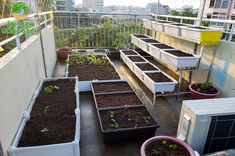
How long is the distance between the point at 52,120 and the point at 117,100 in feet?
3.44

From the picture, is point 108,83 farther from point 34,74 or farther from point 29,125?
point 29,125

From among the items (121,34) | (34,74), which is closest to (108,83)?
(34,74)

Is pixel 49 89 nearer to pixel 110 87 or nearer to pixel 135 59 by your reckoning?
pixel 110 87

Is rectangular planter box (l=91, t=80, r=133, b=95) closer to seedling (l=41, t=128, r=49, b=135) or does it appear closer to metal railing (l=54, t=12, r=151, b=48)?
seedling (l=41, t=128, r=49, b=135)

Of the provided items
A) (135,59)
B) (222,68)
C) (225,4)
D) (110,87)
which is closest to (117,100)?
(110,87)

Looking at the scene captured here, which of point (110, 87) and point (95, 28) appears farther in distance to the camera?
point (95, 28)

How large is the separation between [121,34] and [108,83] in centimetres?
301

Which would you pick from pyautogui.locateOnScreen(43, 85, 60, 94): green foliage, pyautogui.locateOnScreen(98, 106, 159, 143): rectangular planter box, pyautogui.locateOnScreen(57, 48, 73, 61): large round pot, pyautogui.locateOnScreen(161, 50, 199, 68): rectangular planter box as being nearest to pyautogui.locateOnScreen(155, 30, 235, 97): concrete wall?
pyautogui.locateOnScreen(161, 50, 199, 68): rectangular planter box

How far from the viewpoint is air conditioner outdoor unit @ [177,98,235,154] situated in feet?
5.81

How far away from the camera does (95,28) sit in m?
5.89

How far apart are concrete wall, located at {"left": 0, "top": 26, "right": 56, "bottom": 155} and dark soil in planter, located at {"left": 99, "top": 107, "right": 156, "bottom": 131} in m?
0.98

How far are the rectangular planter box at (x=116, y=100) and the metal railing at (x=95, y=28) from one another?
3.20m

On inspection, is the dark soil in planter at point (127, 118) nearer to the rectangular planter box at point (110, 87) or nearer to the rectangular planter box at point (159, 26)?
the rectangular planter box at point (110, 87)

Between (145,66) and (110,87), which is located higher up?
(145,66)
